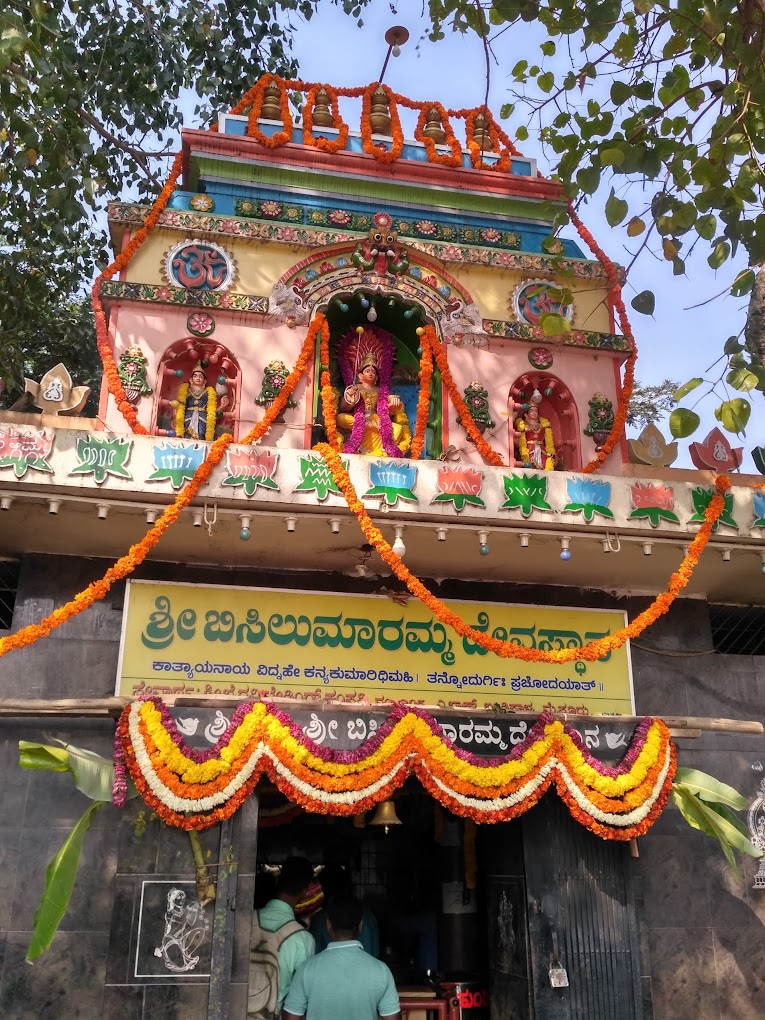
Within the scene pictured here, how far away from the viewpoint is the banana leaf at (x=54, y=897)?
5.48m

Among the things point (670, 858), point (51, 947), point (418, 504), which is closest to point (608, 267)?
point (418, 504)

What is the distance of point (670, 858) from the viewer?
805cm

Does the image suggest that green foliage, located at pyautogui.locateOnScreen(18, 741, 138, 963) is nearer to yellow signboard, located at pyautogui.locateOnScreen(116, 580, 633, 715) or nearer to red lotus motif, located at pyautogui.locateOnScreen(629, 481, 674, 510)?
yellow signboard, located at pyautogui.locateOnScreen(116, 580, 633, 715)

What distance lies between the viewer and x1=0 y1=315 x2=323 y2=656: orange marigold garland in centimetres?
668

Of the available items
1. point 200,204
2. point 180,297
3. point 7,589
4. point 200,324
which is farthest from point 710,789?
point 200,204

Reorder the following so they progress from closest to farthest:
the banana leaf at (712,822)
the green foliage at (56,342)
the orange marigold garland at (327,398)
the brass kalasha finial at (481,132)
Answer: the banana leaf at (712,822), the orange marigold garland at (327,398), the brass kalasha finial at (481,132), the green foliage at (56,342)

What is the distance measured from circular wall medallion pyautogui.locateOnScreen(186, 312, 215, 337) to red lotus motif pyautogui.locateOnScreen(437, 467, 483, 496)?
9.34 feet

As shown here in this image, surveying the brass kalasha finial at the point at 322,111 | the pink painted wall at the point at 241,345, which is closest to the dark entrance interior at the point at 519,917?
the pink painted wall at the point at 241,345

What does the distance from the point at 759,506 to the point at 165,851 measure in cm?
577

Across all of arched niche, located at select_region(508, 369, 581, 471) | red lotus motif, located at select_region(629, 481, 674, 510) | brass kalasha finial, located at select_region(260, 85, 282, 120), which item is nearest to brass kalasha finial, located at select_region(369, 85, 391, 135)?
brass kalasha finial, located at select_region(260, 85, 282, 120)

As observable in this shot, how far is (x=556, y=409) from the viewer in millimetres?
9750

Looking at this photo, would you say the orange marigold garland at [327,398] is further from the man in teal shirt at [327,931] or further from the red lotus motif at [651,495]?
the man in teal shirt at [327,931]

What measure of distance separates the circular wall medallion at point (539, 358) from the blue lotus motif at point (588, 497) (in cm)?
193

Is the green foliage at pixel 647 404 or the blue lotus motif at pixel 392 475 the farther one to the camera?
the green foliage at pixel 647 404
